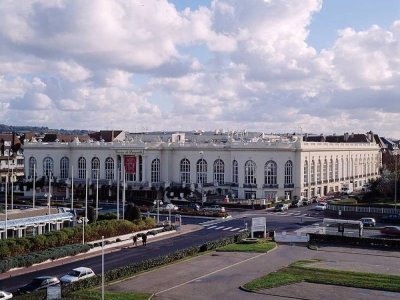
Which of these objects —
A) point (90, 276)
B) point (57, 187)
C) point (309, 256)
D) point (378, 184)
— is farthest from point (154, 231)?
point (57, 187)

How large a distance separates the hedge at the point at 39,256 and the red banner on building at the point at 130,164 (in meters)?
45.1

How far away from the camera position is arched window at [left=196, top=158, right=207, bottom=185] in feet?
316

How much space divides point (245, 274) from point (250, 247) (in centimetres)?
979

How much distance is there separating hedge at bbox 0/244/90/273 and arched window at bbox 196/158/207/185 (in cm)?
4853

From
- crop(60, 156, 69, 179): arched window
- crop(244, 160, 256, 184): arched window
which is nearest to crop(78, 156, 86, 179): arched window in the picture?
crop(60, 156, 69, 179): arched window

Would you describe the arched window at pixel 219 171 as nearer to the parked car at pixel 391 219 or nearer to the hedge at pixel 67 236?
the parked car at pixel 391 219

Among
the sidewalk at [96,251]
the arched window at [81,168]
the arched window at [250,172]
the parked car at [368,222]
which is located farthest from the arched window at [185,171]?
the parked car at [368,222]

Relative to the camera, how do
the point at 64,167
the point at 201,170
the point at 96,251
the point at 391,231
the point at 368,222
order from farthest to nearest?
the point at 64,167 < the point at 201,170 < the point at 368,222 < the point at 391,231 < the point at 96,251

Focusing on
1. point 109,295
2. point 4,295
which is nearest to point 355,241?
point 109,295

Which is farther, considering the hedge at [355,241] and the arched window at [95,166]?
the arched window at [95,166]

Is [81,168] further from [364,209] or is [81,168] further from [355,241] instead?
[355,241]

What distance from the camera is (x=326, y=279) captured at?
37.4 metres

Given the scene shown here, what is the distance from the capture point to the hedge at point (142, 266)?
3397 cm

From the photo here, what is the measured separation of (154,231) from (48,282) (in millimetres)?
22643
